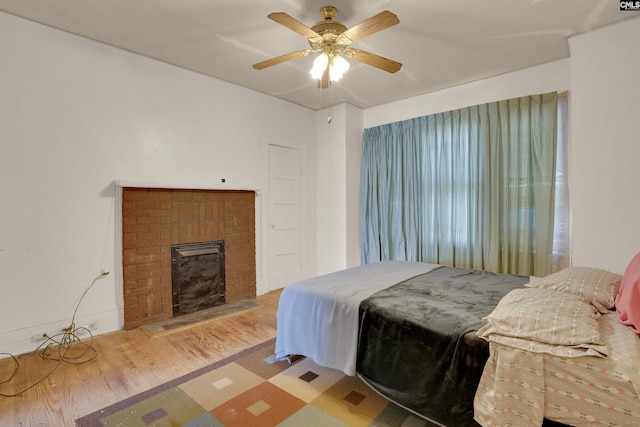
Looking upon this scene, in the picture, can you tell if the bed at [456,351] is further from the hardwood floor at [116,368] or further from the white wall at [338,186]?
the white wall at [338,186]

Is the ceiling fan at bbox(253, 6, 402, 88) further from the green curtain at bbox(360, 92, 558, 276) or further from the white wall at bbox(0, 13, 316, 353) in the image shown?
the green curtain at bbox(360, 92, 558, 276)

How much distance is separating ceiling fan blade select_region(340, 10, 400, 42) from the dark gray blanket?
1.72 metres

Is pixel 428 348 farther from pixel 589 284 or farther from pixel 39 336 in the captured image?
pixel 39 336

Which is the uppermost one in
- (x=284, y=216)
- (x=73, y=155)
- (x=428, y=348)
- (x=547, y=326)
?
(x=73, y=155)

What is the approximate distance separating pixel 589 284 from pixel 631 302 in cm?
47

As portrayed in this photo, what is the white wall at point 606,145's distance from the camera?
248 centimetres

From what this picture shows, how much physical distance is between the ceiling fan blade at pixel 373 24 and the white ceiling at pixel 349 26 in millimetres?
395

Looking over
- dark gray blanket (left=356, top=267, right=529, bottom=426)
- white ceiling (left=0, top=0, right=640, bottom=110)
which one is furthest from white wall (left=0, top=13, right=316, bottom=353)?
dark gray blanket (left=356, top=267, right=529, bottom=426)

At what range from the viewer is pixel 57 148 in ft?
8.63

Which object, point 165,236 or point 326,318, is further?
point 165,236

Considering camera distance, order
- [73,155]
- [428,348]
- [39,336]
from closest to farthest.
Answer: [428,348] → [39,336] → [73,155]

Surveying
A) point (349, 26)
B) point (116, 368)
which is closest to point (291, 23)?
point (349, 26)

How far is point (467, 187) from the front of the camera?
12.1ft

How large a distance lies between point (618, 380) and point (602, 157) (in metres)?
2.25
